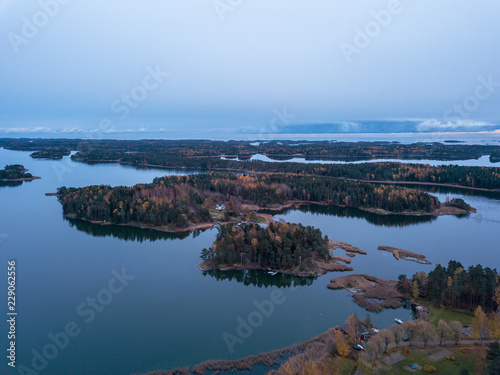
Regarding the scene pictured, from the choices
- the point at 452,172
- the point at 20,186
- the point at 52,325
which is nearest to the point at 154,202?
the point at 52,325

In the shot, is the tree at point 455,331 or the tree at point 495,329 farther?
the tree at point 455,331

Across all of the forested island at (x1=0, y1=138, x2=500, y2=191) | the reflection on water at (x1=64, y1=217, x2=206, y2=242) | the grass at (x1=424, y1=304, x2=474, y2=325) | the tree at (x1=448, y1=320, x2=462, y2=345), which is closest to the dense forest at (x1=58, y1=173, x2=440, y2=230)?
the reflection on water at (x1=64, y1=217, x2=206, y2=242)

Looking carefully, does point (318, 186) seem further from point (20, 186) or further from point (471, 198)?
point (20, 186)

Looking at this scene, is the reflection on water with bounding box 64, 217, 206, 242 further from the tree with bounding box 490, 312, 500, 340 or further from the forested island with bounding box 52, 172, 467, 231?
the tree with bounding box 490, 312, 500, 340

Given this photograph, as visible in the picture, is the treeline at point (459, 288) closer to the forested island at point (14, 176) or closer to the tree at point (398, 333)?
the tree at point (398, 333)

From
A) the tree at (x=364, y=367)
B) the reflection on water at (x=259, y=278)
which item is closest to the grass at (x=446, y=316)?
the tree at (x=364, y=367)
